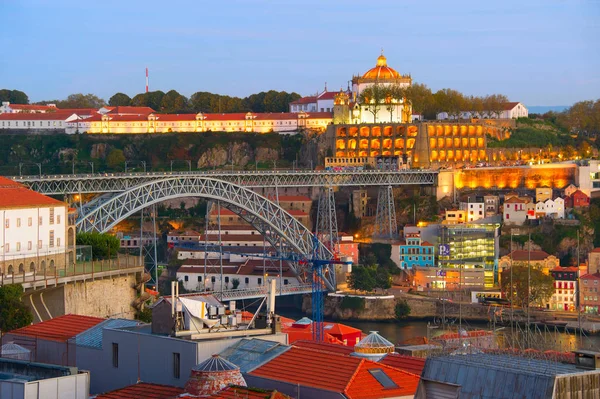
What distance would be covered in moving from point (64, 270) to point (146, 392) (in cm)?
1433

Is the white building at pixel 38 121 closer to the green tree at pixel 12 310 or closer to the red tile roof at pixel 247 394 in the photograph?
the green tree at pixel 12 310

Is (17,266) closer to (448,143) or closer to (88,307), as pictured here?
(88,307)

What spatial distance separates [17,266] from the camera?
32.2 meters

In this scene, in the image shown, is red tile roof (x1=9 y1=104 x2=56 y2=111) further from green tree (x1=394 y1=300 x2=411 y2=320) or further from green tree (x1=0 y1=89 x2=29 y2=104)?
green tree (x1=394 y1=300 x2=411 y2=320)

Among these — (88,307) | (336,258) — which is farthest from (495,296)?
(88,307)

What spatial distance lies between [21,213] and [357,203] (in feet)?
119

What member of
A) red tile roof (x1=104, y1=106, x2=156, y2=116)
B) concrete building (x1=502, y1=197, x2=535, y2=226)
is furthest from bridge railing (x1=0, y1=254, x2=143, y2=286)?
red tile roof (x1=104, y1=106, x2=156, y2=116)

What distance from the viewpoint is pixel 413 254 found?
6066 cm

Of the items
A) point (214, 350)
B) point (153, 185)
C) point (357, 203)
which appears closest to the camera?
point (214, 350)

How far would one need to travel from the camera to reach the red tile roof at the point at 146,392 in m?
17.4

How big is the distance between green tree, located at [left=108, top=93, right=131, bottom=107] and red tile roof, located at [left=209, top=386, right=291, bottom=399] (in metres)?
89.4

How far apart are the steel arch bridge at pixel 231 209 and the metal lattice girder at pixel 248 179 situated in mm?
479

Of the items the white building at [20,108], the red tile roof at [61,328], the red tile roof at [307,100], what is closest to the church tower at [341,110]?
the red tile roof at [307,100]

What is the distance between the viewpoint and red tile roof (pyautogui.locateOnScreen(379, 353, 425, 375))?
19.1 meters
